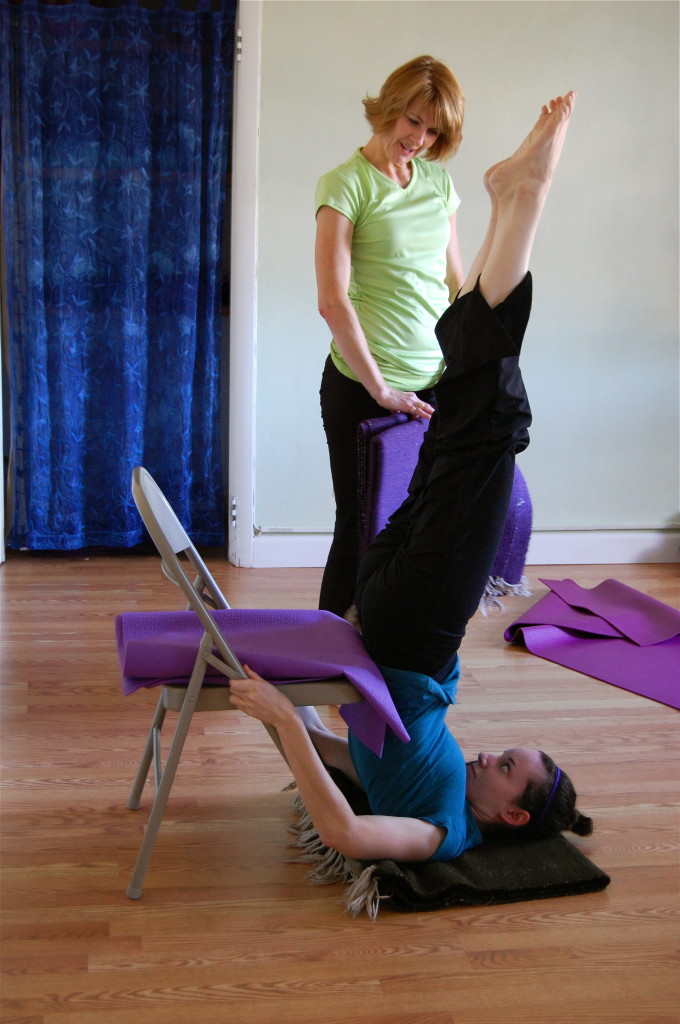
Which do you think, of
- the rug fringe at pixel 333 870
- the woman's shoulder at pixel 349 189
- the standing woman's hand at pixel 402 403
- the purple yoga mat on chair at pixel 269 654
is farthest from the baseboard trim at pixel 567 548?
the purple yoga mat on chair at pixel 269 654

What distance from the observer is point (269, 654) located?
5.74ft

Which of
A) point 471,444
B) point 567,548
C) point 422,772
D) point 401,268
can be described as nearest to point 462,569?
point 471,444

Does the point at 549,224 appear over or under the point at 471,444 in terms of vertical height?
over

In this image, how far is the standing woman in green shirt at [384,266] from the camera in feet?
8.05

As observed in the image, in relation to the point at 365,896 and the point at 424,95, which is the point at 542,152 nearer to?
the point at 424,95

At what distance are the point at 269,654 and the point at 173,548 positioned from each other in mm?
270

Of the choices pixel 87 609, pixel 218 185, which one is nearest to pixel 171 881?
pixel 87 609

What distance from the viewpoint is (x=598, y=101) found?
4.02m

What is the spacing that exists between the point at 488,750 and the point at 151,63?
9.11 feet

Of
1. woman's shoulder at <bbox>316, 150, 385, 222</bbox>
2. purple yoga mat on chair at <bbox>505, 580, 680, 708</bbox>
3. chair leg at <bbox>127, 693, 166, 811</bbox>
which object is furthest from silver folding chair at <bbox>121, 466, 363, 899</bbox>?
purple yoga mat on chair at <bbox>505, 580, 680, 708</bbox>

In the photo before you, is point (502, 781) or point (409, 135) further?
point (409, 135)

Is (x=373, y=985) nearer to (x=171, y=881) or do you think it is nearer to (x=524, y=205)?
(x=171, y=881)

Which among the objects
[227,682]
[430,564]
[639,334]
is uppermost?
[639,334]

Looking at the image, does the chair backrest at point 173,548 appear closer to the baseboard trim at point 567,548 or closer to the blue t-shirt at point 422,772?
the blue t-shirt at point 422,772
